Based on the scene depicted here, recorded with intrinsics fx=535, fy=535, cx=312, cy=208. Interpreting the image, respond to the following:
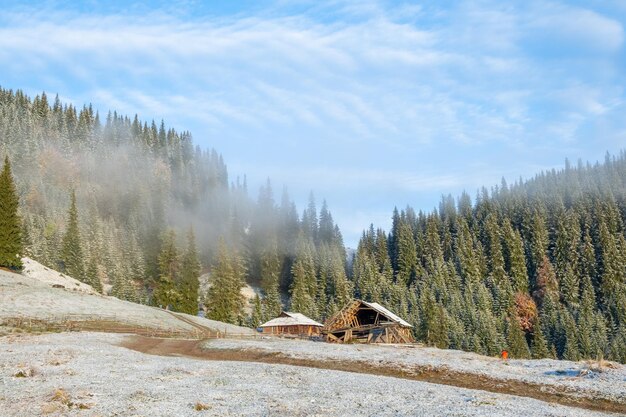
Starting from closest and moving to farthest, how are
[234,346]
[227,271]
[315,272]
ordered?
[234,346]
[227,271]
[315,272]

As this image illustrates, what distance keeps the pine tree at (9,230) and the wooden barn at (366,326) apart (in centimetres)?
5319

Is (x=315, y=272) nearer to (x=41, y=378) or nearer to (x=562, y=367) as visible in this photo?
(x=562, y=367)

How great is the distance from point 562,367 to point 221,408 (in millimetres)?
28485

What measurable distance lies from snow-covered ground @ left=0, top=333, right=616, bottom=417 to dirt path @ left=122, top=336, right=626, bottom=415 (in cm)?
295

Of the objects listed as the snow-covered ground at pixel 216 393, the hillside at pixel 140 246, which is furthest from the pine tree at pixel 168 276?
the snow-covered ground at pixel 216 393

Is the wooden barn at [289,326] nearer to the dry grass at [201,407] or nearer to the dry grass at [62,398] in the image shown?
the dry grass at [62,398]

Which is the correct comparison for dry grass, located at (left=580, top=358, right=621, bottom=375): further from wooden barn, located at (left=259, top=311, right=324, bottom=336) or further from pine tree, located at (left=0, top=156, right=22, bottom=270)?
pine tree, located at (left=0, top=156, right=22, bottom=270)

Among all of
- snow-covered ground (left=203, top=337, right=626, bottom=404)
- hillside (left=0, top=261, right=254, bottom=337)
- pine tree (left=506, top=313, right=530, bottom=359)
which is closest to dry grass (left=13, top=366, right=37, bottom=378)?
snow-covered ground (left=203, top=337, right=626, bottom=404)

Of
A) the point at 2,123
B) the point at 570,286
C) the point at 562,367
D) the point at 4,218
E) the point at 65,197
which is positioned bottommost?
the point at 562,367

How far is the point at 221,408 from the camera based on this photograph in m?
22.3

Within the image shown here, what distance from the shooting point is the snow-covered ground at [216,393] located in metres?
21.9

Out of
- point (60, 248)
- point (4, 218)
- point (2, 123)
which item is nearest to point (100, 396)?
point (4, 218)

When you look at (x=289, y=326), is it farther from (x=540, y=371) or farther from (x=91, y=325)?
(x=540, y=371)

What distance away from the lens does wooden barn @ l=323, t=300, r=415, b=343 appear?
82.2 m
